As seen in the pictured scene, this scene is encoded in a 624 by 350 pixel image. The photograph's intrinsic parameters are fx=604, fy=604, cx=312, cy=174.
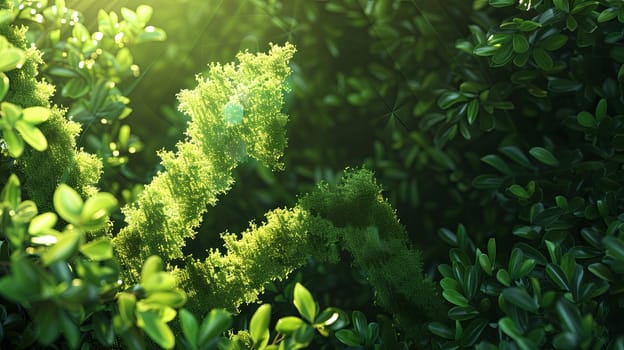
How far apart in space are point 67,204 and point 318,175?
1.28 metres

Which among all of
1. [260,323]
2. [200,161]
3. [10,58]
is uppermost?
[10,58]

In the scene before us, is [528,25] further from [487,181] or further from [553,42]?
[487,181]

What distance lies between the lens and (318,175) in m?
2.00

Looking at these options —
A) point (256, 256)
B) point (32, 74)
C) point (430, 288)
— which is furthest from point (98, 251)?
point (430, 288)

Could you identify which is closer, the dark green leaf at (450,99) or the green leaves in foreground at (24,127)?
the green leaves in foreground at (24,127)

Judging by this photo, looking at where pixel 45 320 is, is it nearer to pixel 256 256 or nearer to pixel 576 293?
pixel 256 256

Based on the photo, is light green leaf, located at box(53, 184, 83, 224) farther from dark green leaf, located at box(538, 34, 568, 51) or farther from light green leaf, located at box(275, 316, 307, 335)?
dark green leaf, located at box(538, 34, 568, 51)

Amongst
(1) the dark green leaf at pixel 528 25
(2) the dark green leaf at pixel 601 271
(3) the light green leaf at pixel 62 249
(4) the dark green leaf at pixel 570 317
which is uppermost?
(3) the light green leaf at pixel 62 249

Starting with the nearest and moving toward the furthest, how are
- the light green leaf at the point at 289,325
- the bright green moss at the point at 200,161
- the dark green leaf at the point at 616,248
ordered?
the light green leaf at the point at 289,325 → the dark green leaf at the point at 616,248 → the bright green moss at the point at 200,161

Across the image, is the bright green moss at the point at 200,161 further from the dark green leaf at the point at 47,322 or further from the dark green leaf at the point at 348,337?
the dark green leaf at the point at 47,322

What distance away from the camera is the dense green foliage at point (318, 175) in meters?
0.96

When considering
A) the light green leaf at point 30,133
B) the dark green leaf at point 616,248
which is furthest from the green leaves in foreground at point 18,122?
the dark green leaf at point 616,248

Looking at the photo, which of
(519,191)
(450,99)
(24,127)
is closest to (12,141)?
(24,127)

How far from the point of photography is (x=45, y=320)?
74 cm
